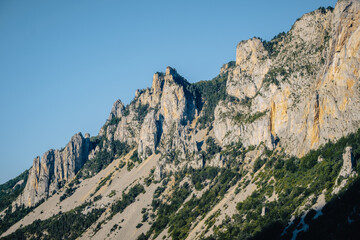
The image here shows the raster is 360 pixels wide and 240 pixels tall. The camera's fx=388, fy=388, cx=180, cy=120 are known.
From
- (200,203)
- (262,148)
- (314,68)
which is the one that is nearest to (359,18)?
(314,68)

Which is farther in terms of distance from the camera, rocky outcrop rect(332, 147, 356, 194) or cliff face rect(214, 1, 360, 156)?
cliff face rect(214, 1, 360, 156)

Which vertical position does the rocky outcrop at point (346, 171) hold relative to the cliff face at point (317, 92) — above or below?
below

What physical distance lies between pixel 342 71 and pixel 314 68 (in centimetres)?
4028

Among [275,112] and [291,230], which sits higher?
[275,112]

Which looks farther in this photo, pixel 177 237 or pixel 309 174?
pixel 177 237

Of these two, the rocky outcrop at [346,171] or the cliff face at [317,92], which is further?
the cliff face at [317,92]

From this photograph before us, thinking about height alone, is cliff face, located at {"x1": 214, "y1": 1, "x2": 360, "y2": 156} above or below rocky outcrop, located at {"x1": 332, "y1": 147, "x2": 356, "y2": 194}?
above

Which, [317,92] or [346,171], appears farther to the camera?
[317,92]

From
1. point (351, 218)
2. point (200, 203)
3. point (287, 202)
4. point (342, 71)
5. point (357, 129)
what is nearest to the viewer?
point (351, 218)

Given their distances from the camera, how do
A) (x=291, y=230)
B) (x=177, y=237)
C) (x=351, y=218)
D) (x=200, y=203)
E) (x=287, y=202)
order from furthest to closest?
(x=200, y=203)
(x=177, y=237)
(x=287, y=202)
(x=291, y=230)
(x=351, y=218)

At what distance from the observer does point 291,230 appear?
103812mm

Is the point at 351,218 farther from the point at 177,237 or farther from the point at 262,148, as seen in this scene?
the point at 262,148

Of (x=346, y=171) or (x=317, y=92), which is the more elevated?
(x=317, y=92)

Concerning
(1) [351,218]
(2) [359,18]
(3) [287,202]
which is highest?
(2) [359,18]
